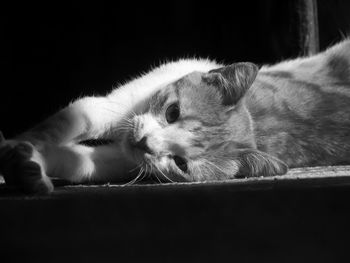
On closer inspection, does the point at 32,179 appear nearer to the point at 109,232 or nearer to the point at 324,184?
the point at 109,232

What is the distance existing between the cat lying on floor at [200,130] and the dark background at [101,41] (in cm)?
129

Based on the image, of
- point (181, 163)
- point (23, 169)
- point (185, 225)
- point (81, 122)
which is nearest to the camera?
point (185, 225)

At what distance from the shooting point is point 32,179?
163cm

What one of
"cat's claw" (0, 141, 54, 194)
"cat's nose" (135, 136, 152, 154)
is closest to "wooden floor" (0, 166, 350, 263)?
"cat's claw" (0, 141, 54, 194)

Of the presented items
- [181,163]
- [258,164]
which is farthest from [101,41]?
[258,164]

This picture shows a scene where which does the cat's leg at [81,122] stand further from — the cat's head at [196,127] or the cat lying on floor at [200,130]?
the cat's head at [196,127]

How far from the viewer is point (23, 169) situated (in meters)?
1.66

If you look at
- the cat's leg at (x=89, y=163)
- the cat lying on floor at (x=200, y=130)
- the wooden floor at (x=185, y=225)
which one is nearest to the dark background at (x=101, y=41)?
the cat lying on floor at (x=200, y=130)

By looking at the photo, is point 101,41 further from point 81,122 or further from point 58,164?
point 58,164

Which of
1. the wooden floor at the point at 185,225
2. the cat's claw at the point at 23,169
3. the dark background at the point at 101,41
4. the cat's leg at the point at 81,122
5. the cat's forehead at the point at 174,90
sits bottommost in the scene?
the wooden floor at the point at 185,225

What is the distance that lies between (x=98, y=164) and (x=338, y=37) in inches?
92.5

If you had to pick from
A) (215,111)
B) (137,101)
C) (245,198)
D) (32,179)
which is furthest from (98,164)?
(245,198)

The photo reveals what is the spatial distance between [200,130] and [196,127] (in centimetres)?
2

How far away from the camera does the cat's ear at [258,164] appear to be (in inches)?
83.7
